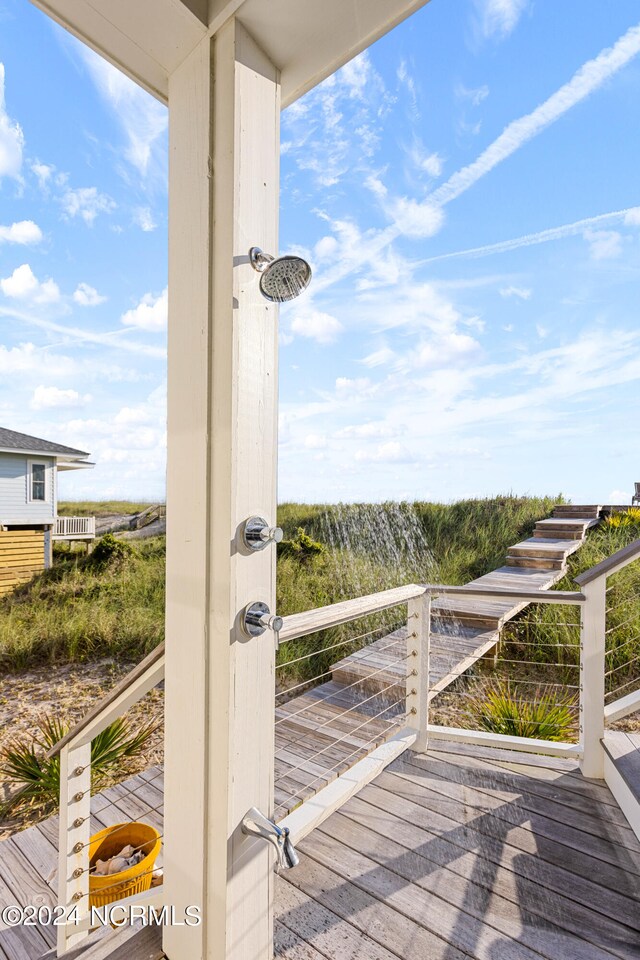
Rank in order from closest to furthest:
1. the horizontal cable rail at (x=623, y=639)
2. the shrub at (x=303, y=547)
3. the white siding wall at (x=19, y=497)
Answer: the white siding wall at (x=19, y=497) < the horizontal cable rail at (x=623, y=639) < the shrub at (x=303, y=547)

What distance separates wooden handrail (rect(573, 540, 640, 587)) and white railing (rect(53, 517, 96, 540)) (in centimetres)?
176

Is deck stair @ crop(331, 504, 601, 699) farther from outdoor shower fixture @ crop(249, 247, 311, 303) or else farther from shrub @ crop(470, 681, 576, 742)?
outdoor shower fixture @ crop(249, 247, 311, 303)

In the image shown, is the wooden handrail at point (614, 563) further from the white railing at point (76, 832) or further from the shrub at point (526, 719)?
the white railing at point (76, 832)

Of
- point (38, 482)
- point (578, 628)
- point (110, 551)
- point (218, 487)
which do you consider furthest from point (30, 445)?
point (578, 628)

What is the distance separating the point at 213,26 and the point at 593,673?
1.86 m

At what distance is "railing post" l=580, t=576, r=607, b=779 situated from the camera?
5.18 feet

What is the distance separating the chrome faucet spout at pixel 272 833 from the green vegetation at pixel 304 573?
1.31 metres

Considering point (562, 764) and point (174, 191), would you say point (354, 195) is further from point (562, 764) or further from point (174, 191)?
point (562, 764)

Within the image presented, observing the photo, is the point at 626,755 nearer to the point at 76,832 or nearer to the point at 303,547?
the point at 76,832

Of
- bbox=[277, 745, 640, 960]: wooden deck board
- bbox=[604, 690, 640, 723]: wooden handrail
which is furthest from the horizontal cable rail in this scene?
bbox=[277, 745, 640, 960]: wooden deck board

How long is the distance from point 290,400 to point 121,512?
1.16m

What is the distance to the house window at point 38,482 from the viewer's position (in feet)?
5.86

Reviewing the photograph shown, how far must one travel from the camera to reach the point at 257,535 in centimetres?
72

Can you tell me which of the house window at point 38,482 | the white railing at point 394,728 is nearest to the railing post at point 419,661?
the white railing at point 394,728
